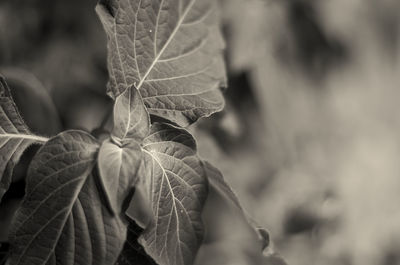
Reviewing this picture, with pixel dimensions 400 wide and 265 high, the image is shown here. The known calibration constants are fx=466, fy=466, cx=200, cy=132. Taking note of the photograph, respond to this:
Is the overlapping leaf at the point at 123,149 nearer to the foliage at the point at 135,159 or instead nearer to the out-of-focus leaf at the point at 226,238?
the foliage at the point at 135,159

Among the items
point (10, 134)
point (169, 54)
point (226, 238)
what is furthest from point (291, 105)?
point (10, 134)

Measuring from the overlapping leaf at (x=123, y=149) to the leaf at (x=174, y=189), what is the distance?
0.02 meters

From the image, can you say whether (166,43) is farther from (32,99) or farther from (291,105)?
(291,105)

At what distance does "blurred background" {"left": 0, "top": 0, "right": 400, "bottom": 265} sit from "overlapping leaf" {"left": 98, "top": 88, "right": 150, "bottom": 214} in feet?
0.73

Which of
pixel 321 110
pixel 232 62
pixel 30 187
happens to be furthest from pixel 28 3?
pixel 321 110

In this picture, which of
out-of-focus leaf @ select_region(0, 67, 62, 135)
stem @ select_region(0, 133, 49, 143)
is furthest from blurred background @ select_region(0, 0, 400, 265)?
stem @ select_region(0, 133, 49, 143)

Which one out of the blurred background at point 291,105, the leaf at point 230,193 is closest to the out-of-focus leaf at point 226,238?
the blurred background at point 291,105

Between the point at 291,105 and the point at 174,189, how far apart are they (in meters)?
0.55

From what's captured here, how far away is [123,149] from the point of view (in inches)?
17.6

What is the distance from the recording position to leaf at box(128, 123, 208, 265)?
1.51 feet

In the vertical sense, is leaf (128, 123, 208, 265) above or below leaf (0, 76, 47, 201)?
below

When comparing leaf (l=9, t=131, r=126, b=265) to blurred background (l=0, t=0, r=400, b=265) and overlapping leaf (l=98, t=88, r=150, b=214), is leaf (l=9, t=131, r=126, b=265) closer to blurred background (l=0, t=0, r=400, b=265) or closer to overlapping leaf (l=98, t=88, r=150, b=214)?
overlapping leaf (l=98, t=88, r=150, b=214)

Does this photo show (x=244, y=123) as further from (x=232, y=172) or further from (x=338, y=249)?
(x=338, y=249)

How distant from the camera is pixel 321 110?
3.24ft
